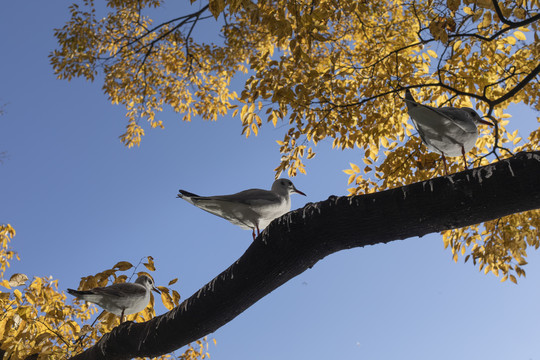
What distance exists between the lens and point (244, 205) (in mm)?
3555

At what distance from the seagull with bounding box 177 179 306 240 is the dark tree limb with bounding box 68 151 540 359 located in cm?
101

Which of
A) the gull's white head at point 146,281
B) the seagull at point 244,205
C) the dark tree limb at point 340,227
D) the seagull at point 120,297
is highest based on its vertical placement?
the seagull at point 244,205

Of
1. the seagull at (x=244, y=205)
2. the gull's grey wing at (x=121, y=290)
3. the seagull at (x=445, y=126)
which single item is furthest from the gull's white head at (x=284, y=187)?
the gull's grey wing at (x=121, y=290)

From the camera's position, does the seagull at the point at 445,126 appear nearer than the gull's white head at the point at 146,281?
Yes

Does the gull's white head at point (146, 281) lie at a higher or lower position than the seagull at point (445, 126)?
lower

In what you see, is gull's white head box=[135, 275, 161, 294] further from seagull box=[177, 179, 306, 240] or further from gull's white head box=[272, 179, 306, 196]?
gull's white head box=[272, 179, 306, 196]

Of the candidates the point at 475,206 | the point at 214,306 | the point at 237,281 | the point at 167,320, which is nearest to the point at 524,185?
the point at 475,206

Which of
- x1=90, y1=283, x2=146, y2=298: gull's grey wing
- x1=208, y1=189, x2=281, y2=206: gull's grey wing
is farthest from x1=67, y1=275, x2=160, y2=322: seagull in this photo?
x1=208, y1=189, x2=281, y2=206: gull's grey wing

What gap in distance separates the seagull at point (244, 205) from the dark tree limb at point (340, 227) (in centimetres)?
101

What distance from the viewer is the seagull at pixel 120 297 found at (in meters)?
3.57

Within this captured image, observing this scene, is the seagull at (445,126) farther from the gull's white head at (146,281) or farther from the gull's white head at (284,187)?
the gull's white head at (146,281)

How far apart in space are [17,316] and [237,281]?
2249mm

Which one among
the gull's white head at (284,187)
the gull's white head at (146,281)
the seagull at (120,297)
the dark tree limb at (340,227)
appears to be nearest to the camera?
the dark tree limb at (340,227)

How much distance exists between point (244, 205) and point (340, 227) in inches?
55.4
